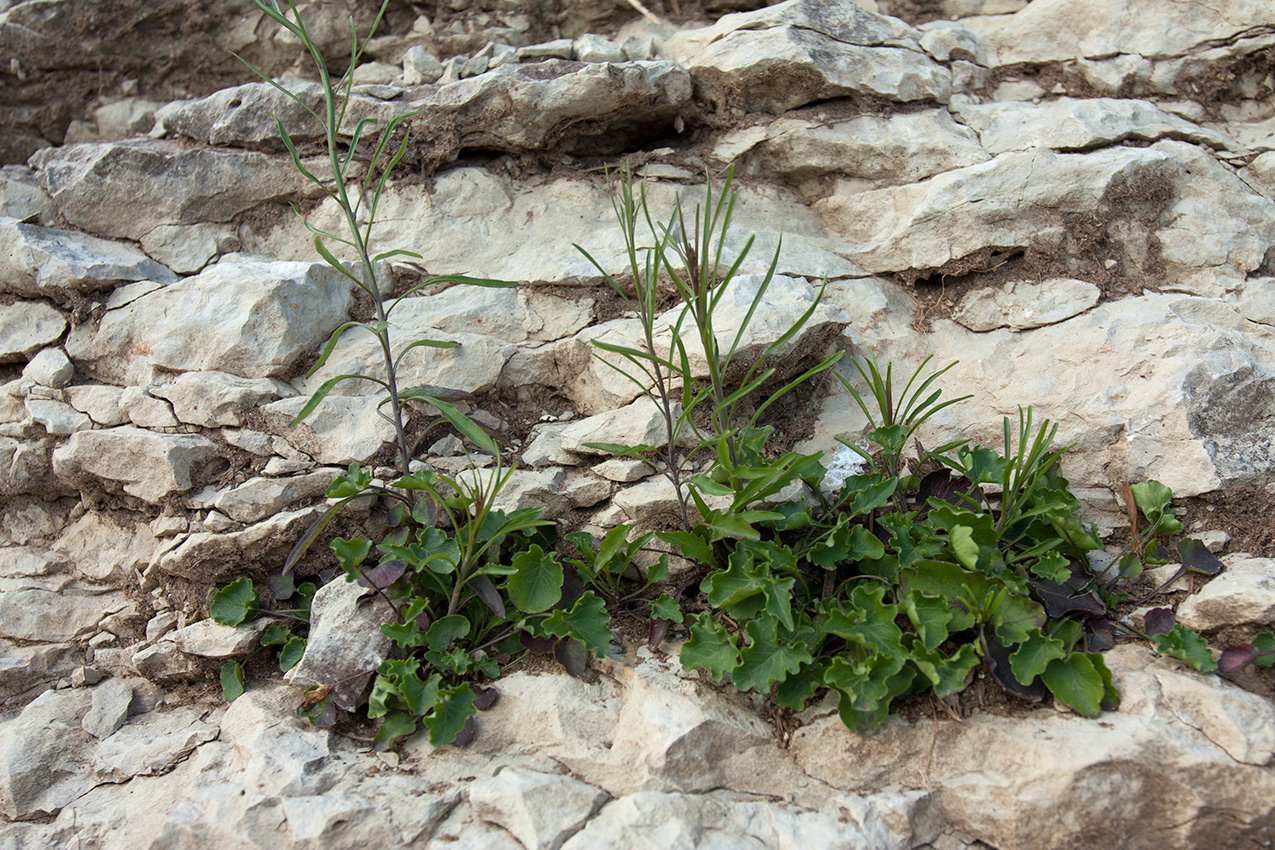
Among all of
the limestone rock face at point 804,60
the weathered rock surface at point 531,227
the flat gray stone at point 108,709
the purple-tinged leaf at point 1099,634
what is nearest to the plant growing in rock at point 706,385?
the weathered rock surface at point 531,227

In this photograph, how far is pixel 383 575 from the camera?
2.41 meters

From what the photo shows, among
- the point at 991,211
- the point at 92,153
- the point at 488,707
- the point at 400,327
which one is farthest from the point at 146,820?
the point at 991,211

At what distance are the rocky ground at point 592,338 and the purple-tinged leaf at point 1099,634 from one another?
4.2 inches

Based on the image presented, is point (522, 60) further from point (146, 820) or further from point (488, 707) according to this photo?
point (146, 820)

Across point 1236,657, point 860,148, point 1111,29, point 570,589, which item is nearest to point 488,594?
point 570,589

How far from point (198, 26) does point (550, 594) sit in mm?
3682

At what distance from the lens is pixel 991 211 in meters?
3.23

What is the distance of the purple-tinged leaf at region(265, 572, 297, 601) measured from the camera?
2.64 meters

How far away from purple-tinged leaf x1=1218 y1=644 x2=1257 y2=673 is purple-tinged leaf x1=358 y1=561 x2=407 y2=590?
92.4 inches

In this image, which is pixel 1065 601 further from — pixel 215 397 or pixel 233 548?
pixel 215 397

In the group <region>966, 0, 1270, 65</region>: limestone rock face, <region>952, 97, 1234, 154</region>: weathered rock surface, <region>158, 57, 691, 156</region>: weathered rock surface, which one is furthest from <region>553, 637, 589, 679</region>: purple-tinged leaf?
<region>966, 0, 1270, 65</region>: limestone rock face

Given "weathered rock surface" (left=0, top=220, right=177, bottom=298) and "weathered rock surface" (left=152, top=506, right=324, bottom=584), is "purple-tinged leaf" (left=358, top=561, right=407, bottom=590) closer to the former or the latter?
"weathered rock surface" (left=152, top=506, right=324, bottom=584)

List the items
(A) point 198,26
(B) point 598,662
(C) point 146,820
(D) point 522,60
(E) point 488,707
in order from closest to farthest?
(C) point 146,820, (E) point 488,707, (B) point 598,662, (D) point 522,60, (A) point 198,26

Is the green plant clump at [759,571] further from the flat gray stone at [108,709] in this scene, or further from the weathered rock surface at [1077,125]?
the weathered rock surface at [1077,125]
